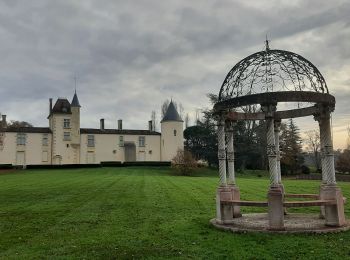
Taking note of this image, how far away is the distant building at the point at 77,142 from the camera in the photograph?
6225 cm

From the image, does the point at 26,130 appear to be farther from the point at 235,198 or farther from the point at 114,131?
the point at 235,198

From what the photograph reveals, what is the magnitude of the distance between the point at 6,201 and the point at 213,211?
970 cm

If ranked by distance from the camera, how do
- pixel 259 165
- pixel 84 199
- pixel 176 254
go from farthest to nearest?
1. pixel 259 165
2. pixel 84 199
3. pixel 176 254

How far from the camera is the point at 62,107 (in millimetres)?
65375

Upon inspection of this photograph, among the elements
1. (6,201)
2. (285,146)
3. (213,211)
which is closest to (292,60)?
(213,211)

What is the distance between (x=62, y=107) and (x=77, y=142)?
20.4 feet

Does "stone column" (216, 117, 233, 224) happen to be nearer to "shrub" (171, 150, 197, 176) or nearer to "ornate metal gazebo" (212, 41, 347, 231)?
"ornate metal gazebo" (212, 41, 347, 231)

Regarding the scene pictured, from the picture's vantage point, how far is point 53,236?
982 centimetres

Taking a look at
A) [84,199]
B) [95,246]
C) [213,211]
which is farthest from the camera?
[84,199]

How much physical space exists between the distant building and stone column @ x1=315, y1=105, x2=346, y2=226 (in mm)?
54602

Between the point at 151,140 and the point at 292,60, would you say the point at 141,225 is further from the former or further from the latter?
the point at 151,140

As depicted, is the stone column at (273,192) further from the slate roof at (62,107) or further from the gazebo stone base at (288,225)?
the slate roof at (62,107)

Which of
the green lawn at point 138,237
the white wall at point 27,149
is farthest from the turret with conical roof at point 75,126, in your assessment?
the green lawn at point 138,237

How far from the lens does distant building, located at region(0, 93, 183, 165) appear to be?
6225 cm
